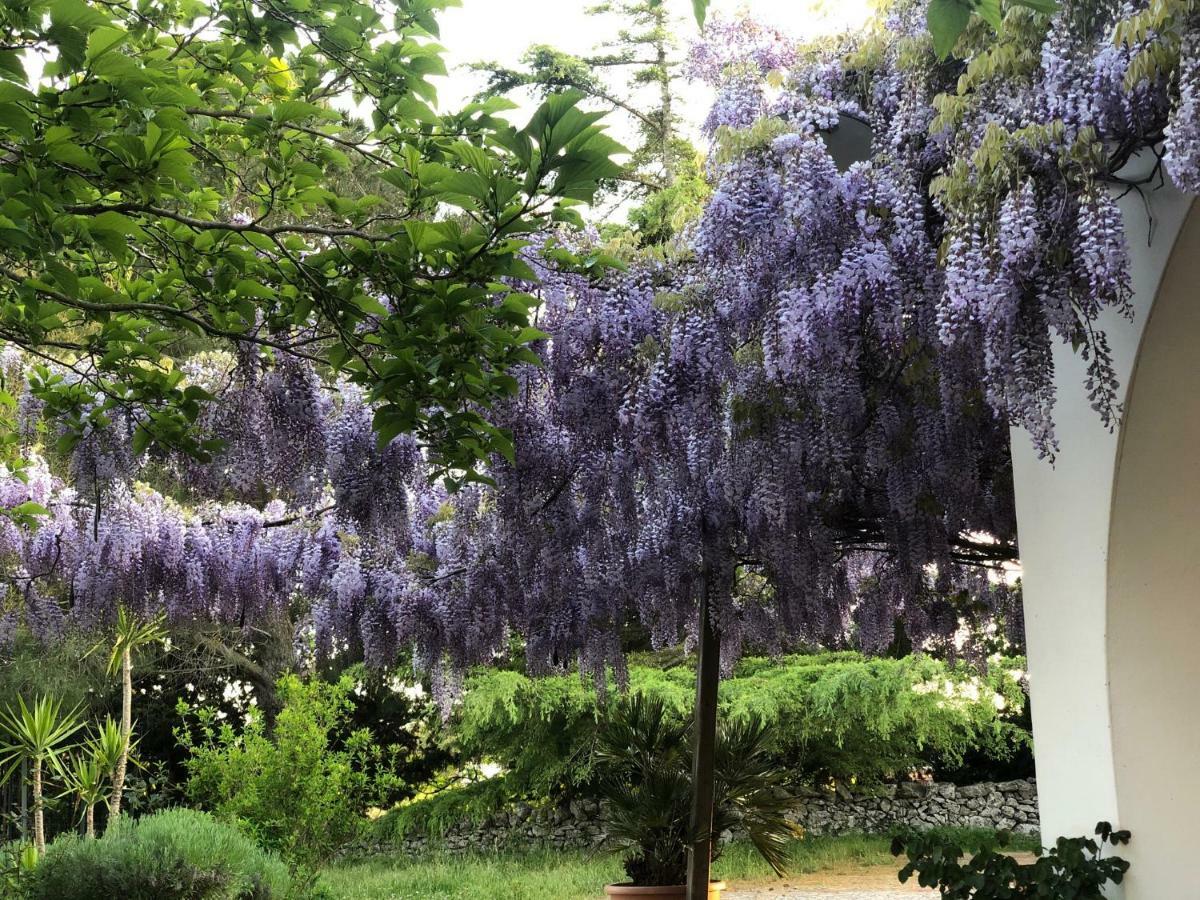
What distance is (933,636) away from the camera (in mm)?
6914

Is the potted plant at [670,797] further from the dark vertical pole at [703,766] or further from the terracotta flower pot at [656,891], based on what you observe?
the dark vertical pole at [703,766]

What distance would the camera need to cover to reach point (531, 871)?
31.7ft

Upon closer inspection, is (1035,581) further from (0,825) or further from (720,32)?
(0,825)

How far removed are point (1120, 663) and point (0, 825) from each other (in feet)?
34.4

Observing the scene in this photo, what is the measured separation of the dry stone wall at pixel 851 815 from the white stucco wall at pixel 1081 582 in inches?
334

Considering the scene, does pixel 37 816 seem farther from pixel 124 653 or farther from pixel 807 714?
pixel 807 714

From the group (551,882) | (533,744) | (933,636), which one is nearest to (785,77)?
(933,636)

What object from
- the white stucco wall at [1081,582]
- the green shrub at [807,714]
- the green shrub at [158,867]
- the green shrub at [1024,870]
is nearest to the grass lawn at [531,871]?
the green shrub at [807,714]

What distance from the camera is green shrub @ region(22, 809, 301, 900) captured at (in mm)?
5398

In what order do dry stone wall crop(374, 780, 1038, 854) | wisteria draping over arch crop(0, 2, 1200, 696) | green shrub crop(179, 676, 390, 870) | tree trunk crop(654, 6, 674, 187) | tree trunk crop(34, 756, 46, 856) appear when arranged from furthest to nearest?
tree trunk crop(654, 6, 674, 187), dry stone wall crop(374, 780, 1038, 854), green shrub crop(179, 676, 390, 870), tree trunk crop(34, 756, 46, 856), wisteria draping over arch crop(0, 2, 1200, 696)

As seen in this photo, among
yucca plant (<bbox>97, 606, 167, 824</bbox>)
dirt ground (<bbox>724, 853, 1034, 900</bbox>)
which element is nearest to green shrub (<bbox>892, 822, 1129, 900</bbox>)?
yucca plant (<bbox>97, 606, 167, 824</bbox>)

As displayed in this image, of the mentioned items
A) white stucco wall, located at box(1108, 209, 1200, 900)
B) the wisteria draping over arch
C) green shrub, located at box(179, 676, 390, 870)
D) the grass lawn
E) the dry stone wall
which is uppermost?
the wisteria draping over arch

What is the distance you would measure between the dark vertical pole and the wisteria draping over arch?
193 millimetres

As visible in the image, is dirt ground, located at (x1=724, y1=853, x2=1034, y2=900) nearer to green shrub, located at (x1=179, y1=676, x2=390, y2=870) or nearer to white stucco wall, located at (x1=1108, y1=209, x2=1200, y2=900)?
green shrub, located at (x1=179, y1=676, x2=390, y2=870)
